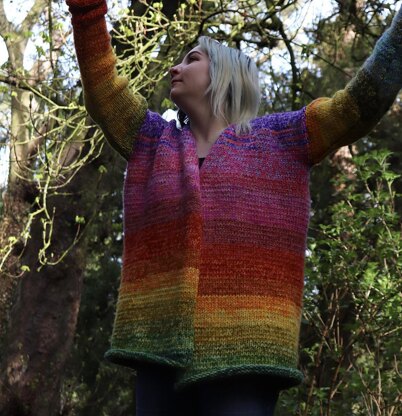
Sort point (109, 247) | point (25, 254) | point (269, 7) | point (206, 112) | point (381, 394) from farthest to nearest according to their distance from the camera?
point (109, 247)
point (25, 254)
point (269, 7)
point (381, 394)
point (206, 112)

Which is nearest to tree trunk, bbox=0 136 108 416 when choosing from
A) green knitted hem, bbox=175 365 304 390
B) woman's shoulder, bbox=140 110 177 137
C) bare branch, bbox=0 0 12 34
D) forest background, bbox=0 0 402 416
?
forest background, bbox=0 0 402 416

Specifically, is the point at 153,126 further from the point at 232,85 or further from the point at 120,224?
the point at 120,224

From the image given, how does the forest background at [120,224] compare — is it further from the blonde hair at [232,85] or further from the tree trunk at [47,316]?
the blonde hair at [232,85]

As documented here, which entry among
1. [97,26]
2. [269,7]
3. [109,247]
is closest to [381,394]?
[269,7]

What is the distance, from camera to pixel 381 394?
4.03m

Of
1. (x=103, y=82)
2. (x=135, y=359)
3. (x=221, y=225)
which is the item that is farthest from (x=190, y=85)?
(x=135, y=359)

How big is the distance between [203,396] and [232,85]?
2.43 ft

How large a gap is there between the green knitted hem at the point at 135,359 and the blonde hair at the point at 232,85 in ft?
1.91

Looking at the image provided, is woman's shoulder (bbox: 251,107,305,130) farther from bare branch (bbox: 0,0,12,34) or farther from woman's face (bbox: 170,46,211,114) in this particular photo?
bare branch (bbox: 0,0,12,34)

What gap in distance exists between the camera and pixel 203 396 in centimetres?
183

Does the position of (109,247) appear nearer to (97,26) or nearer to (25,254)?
(25,254)

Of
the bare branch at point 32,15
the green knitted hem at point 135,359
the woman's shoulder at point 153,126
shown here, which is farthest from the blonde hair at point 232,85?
the bare branch at point 32,15

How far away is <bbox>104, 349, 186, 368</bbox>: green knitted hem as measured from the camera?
6.00 feet

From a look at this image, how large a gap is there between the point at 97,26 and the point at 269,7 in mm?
2993
